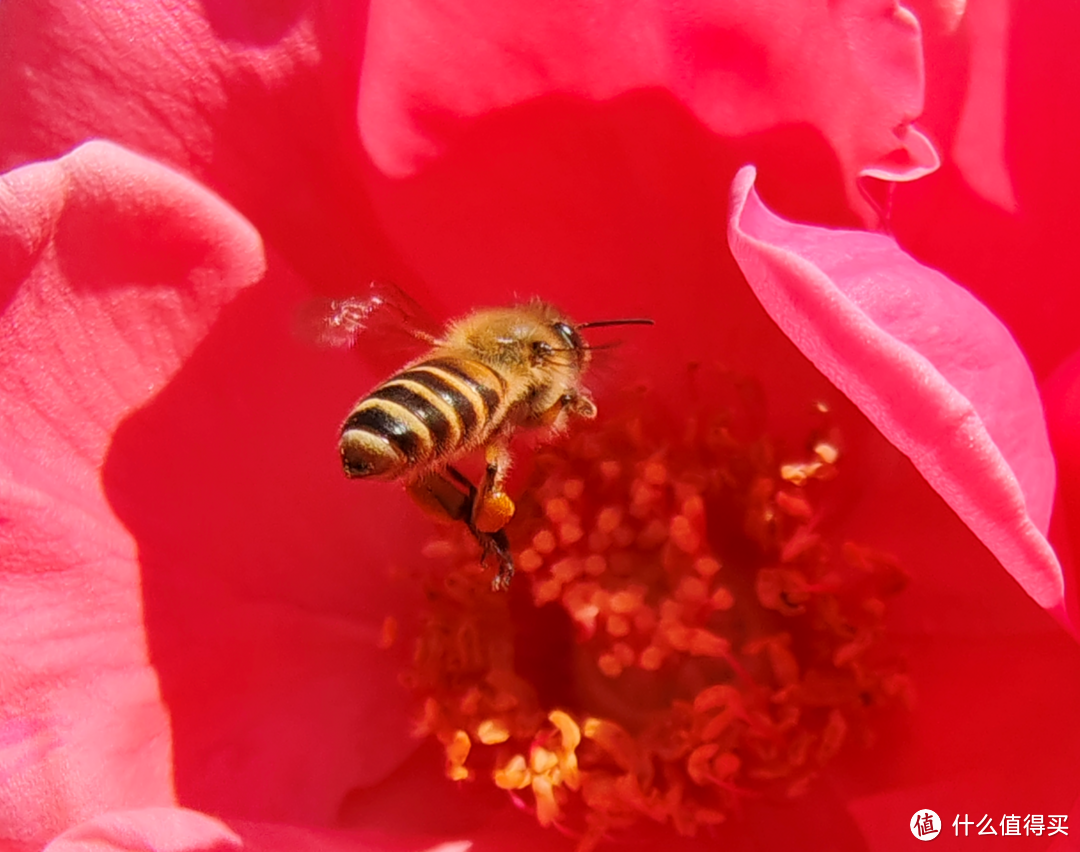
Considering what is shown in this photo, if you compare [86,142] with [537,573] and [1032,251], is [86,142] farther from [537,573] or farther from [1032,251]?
[1032,251]

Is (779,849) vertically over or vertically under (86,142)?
under

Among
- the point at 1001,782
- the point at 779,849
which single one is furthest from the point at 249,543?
the point at 1001,782

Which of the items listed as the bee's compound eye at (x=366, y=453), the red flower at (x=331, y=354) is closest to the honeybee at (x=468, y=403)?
the bee's compound eye at (x=366, y=453)

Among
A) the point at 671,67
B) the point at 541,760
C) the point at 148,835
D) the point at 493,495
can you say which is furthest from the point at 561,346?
the point at 148,835

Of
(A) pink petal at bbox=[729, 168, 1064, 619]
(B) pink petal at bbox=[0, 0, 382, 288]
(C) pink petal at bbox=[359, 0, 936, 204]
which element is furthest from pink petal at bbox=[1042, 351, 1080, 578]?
(B) pink petal at bbox=[0, 0, 382, 288]

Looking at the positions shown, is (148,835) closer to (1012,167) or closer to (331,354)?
(331,354)

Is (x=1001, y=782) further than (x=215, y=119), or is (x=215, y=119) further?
(x=215, y=119)
